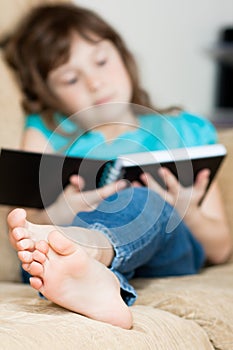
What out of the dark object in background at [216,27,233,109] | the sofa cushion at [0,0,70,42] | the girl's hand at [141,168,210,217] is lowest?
the dark object in background at [216,27,233,109]

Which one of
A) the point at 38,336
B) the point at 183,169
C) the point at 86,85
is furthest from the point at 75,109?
the point at 38,336

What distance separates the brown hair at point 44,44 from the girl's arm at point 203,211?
0.28 m

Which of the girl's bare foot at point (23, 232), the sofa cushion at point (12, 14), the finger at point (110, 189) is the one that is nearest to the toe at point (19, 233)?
the girl's bare foot at point (23, 232)

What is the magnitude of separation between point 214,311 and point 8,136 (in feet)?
1.93

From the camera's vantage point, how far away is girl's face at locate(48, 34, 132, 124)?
62.5 inches

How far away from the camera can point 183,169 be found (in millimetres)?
1333

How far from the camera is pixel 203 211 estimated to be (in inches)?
59.9

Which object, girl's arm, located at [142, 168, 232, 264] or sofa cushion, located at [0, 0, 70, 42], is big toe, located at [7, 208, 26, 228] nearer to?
girl's arm, located at [142, 168, 232, 264]

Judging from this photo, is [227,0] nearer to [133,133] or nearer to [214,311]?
[133,133]

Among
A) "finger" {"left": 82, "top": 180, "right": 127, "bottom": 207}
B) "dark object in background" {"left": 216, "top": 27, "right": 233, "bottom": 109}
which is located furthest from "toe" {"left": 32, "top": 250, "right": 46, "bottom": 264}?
"dark object in background" {"left": 216, "top": 27, "right": 233, "bottom": 109}

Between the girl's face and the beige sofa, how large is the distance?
0.14 metres

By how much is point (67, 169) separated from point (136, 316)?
356 millimetres

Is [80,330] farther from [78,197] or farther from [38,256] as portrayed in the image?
[78,197]

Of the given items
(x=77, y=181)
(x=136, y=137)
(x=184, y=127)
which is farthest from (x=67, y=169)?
(x=184, y=127)
